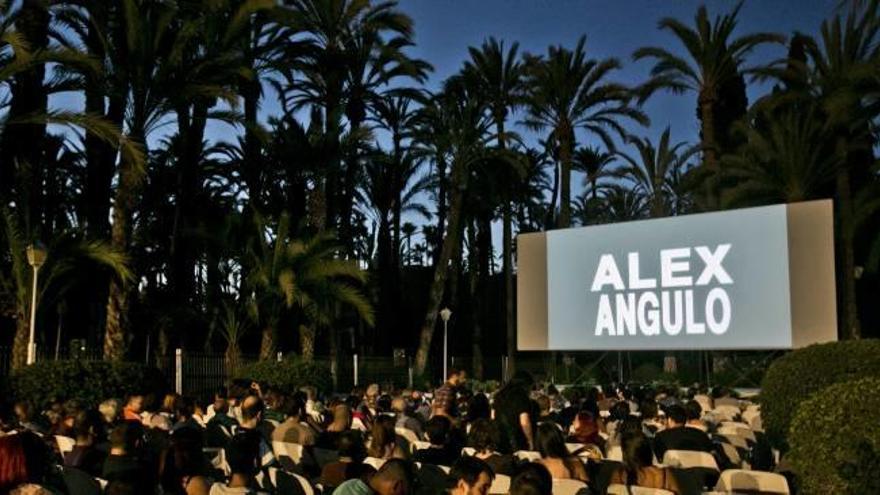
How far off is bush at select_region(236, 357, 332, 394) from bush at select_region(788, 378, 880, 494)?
1623 cm

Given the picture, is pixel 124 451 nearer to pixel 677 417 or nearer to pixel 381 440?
pixel 381 440

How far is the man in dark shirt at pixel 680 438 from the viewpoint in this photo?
337 inches

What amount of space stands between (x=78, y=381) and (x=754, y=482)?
40.4 ft

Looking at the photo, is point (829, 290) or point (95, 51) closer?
point (829, 290)

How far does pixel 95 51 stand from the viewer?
20625mm

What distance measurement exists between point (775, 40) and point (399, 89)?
11.9 metres

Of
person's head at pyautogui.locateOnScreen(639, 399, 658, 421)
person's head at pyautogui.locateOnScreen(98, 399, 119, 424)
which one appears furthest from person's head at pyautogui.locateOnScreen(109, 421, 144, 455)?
person's head at pyautogui.locateOnScreen(639, 399, 658, 421)

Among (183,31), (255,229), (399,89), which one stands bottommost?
(255,229)

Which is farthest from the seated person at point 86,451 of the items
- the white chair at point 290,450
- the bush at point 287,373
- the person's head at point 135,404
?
the bush at point 287,373

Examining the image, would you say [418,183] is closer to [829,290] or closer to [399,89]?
[399,89]

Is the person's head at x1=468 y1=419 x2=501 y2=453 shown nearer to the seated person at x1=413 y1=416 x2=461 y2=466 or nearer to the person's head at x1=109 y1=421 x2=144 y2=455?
the seated person at x1=413 y1=416 x2=461 y2=466

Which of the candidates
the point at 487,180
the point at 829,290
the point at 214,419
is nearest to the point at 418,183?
the point at 487,180

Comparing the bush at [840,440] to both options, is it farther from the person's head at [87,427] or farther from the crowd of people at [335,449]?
the person's head at [87,427]

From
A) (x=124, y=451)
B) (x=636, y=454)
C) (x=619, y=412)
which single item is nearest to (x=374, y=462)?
(x=124, y=451)
